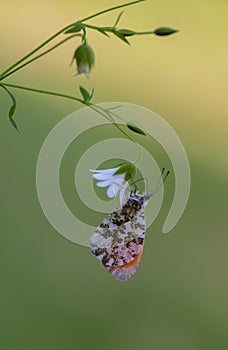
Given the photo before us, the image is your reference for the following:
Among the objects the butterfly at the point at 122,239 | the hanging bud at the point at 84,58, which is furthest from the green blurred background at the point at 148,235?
the hanging bud at the point at 84,58

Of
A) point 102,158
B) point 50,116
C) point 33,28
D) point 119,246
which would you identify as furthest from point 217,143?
point 119,246

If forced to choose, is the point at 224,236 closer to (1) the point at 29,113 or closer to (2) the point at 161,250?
(2) the point at 161,250

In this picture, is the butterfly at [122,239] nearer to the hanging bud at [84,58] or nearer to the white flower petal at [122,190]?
the white flower petal at [122,190]

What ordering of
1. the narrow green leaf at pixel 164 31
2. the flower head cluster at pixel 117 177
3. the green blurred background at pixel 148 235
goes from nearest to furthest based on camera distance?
the narrow green leaf at pixel 164 31 < the flower head cluster at pixel 117 177 < the green blurred background at pixel 148 235

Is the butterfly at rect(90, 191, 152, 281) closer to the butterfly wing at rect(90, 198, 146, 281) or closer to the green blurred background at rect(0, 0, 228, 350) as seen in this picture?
the butterfly wing at rect(90, 198, 146, 281)

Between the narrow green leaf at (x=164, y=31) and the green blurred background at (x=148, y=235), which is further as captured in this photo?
the green blurred background at (x=148, y=235)

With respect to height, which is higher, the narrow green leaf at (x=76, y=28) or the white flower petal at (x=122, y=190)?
the narrow green leaf at (x=76, y=28)

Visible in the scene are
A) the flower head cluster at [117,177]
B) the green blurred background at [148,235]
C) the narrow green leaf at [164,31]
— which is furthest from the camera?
the green blurred background at [148,235]
